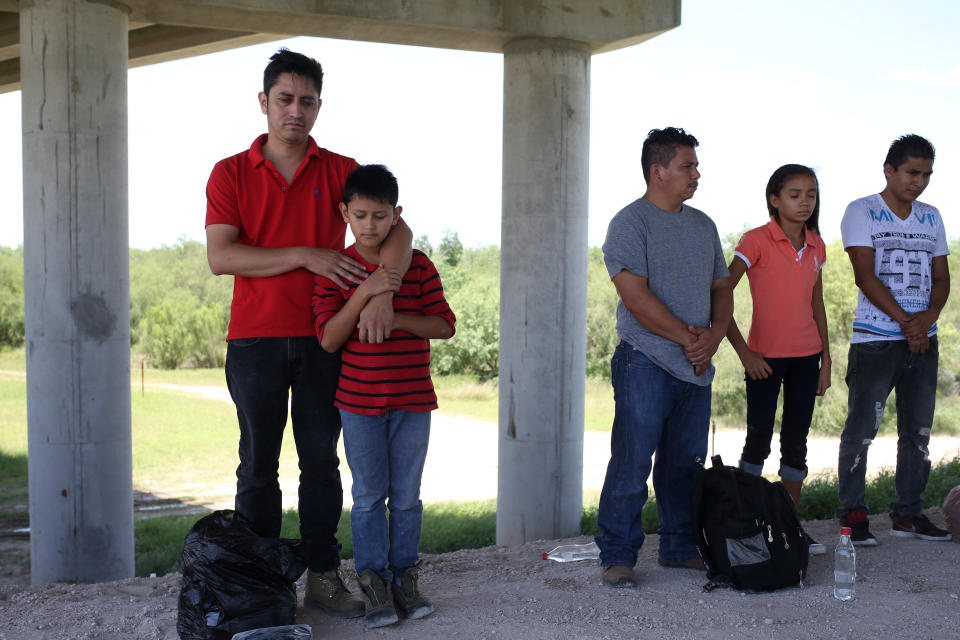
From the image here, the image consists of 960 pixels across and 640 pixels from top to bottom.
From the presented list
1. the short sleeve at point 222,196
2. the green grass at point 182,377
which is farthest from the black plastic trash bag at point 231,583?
the green grass at point 182,377

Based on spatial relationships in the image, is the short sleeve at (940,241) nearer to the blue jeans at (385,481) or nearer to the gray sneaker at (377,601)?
the blue jeans at (385,481)

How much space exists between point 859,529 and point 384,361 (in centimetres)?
293

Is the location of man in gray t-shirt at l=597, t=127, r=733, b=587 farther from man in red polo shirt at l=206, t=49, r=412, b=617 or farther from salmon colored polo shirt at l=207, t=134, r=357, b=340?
salmon colored polo shirt at l=207, t=134, r=357, b=340

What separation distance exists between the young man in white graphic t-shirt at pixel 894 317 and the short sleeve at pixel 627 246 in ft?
5.00

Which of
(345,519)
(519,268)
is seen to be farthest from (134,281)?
(519,268)

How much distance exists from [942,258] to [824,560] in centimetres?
187

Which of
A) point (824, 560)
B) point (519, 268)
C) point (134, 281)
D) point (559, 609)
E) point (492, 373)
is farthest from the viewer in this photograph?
point (134, 281)

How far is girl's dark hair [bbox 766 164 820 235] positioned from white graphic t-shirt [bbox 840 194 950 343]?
213mm

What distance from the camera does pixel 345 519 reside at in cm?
1035

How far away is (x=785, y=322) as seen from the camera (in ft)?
14.5

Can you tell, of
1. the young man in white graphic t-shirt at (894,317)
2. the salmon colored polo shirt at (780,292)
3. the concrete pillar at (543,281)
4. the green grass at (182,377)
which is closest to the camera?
the salmon colored polo shirt at (780,292)

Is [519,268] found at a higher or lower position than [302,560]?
higher

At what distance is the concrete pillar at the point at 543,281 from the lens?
6.32 meters

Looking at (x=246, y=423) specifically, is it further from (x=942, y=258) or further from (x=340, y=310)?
(x=942, y=258)
